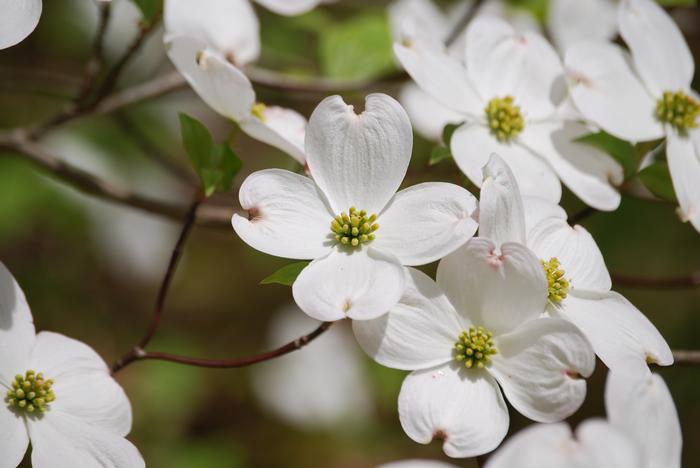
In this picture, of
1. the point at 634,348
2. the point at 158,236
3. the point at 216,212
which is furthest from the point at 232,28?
the point at 158,236

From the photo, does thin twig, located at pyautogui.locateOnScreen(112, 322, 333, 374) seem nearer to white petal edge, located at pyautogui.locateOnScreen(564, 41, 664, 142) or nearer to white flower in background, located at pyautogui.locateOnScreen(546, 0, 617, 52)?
white petal edge, located at pyautogui.locateOnScreen(564, 41, 664, 142)

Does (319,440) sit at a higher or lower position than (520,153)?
lower

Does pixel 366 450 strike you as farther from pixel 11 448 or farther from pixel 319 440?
pixel 11 448

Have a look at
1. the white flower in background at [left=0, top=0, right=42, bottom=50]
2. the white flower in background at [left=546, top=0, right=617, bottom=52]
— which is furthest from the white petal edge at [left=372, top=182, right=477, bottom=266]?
the white flower in background at [left=546, top=0, right=617, bottom=52]

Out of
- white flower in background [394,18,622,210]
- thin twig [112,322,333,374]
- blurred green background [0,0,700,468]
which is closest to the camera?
thin twig [112,322,333,374]

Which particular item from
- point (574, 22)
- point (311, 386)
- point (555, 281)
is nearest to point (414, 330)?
point (555, 281)

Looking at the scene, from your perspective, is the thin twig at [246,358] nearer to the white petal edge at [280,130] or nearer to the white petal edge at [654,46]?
the white petal edge at [280,130]
